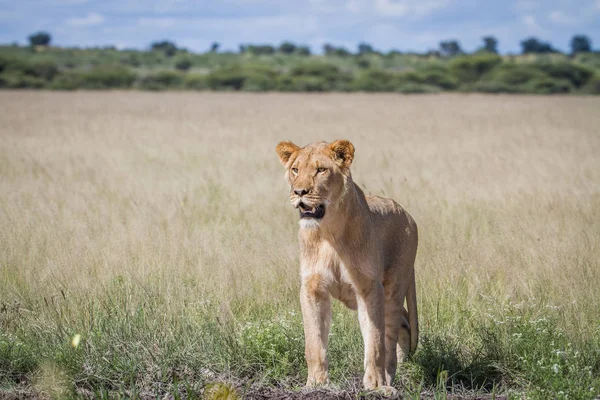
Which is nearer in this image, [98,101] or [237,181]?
[237,181]

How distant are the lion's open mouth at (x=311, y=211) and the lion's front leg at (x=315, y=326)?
428 mm

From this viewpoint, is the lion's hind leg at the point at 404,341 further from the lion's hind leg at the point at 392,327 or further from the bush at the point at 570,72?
the bush at the point at 570,72

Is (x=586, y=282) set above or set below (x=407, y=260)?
below

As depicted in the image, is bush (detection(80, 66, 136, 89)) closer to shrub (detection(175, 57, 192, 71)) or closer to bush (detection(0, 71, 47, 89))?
bush (detection(0, 71, 47, 89))

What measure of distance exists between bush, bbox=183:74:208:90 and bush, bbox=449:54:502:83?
19.5m

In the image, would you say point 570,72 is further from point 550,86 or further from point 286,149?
point 286,149

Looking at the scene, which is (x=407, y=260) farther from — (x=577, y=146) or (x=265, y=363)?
(x=577, y=146)

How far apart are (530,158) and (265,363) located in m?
11.7

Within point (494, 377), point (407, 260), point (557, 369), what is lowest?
point (494, 377)

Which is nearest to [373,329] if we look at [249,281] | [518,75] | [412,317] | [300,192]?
[412,317]

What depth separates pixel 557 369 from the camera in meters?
4.83

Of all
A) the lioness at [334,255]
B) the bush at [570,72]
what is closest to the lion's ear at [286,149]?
the lioness at [334,255]

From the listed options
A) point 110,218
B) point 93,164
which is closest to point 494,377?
point 110,218

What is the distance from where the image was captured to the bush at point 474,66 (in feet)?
203
